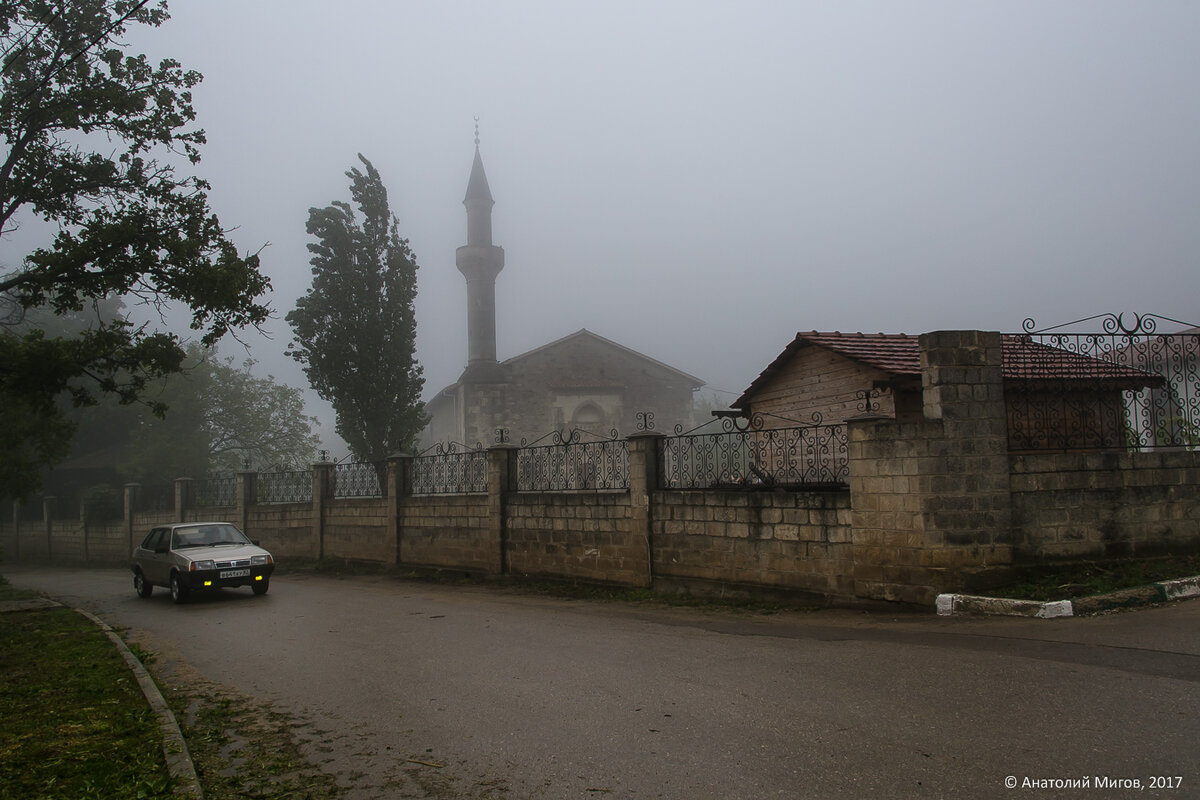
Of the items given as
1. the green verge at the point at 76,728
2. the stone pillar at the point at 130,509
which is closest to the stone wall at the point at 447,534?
the green verge at the point at 76,728

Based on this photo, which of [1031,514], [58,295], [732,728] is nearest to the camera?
[732,728]

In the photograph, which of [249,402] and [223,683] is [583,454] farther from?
[249,402]

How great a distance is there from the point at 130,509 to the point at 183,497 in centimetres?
394

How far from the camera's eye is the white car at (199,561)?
1346cm

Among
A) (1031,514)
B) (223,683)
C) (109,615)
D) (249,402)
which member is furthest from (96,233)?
(249,402)

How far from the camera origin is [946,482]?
8.73m

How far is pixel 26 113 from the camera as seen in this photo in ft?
40.9

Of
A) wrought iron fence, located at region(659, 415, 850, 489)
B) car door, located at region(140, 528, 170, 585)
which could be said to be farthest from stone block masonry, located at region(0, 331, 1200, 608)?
car door, located at region(140, 528, 170, 585)

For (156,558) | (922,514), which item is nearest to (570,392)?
(156,558)

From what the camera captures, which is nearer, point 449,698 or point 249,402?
point 449,698

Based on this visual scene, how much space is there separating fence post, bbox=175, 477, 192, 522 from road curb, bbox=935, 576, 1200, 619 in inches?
925

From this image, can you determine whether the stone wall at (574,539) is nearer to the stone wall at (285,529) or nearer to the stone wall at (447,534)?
the stone wall at (447,534)

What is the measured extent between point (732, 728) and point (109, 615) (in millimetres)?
12090

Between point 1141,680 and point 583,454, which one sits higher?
point 583,454
